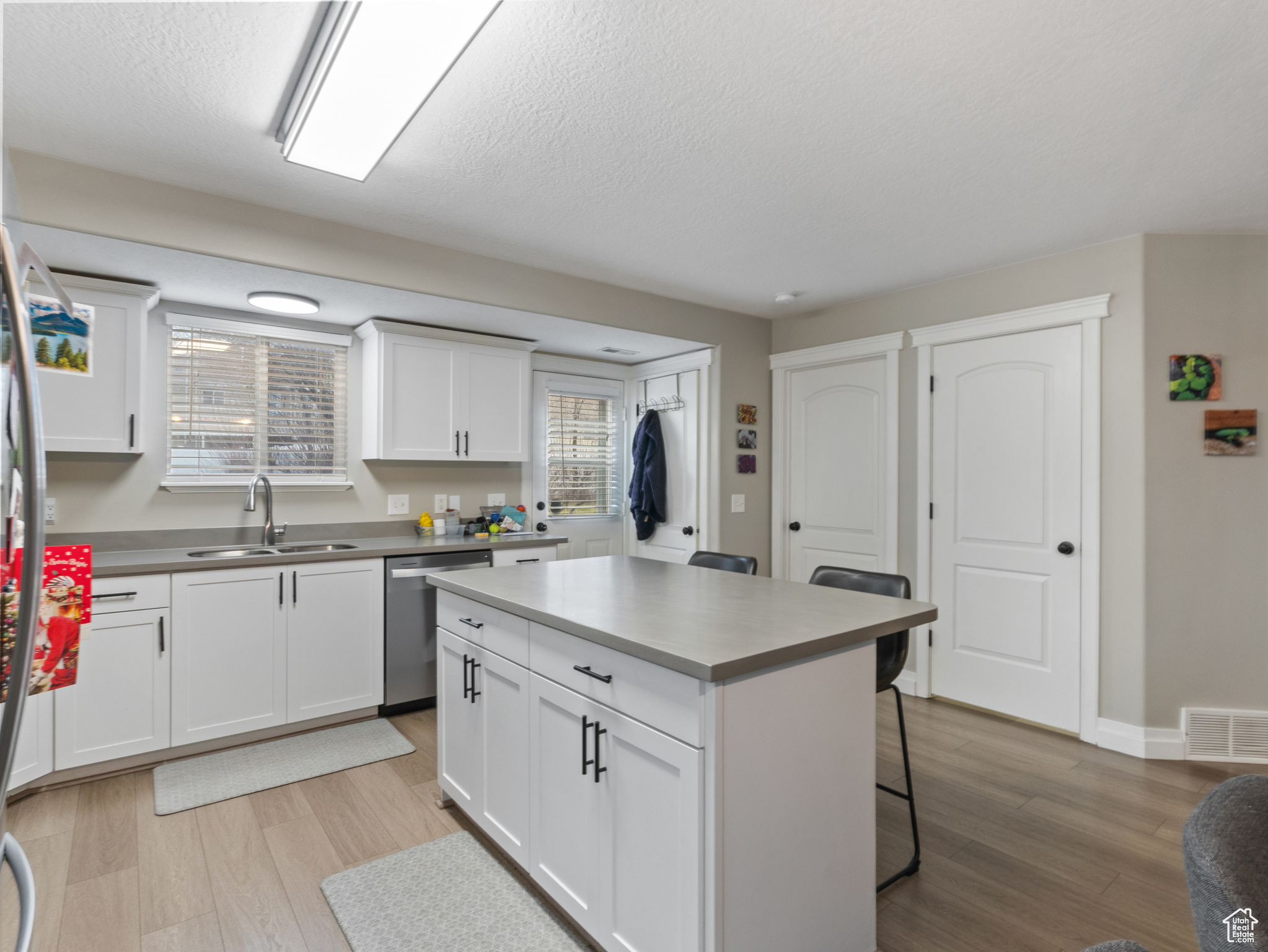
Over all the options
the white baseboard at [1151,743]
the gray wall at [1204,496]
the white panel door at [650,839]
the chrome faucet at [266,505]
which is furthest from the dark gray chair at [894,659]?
the chrome faucet at [266,505]

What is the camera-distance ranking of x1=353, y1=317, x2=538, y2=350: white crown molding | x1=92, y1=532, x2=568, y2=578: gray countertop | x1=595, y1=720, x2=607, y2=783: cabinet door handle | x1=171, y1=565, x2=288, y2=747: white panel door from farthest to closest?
1. x1=353, y1=317, x2=538, y2=350: white crown molding
2. x1=171, y1=565, x2=288, y2=747: white panel door
3. x1=92, y1=532, x2=568, y2=578: gray countertop
4. x1=595, y1=720, x2=607, y2=783: cabinet door handle

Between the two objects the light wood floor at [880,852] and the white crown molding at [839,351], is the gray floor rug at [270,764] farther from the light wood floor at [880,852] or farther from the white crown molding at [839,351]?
the white crown molding at [839,351]

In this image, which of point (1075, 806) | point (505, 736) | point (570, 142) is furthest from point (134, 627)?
point (1075, 806)

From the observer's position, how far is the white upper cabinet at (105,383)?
2807 mm

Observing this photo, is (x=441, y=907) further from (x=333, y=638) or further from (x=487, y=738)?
(x=333, y=638)

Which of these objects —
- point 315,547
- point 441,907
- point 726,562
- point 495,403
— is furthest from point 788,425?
point 441,907

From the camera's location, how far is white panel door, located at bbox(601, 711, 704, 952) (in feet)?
4.60

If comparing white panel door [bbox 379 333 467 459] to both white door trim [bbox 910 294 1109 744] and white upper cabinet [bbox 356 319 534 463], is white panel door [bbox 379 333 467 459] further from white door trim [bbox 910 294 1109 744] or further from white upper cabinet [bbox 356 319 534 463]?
white door trim [bbox 910 294 1109 744]

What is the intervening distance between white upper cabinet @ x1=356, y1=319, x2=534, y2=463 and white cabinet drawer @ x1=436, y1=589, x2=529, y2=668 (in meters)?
1.55

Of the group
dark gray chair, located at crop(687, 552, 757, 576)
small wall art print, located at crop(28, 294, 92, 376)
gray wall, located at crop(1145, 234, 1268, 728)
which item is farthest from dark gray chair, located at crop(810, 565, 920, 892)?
small wall art print, located at crop(28, 294, 92, 376)

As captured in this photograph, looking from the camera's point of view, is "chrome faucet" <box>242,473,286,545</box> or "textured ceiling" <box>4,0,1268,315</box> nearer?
"textured ceiling" <box>4,0,1268,315</box>

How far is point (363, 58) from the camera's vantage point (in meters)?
1.71

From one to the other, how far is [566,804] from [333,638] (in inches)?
78.9

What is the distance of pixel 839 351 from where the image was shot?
4.29 metres
